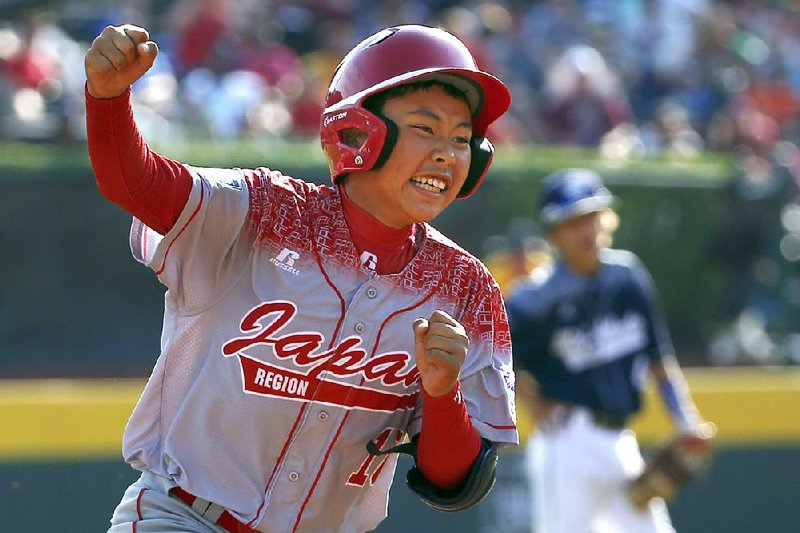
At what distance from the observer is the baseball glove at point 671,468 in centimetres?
696

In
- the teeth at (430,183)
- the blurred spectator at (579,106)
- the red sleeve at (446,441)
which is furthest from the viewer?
the blurred spectator at (579,106)

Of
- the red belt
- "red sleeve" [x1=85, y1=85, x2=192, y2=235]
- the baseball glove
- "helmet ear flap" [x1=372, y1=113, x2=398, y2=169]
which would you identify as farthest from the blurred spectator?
"red sleeve" [x1=85, y1=85, x2=192, y2=235]

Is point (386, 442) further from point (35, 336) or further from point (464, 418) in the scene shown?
point (35, 336)

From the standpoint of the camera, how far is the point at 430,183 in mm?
3498

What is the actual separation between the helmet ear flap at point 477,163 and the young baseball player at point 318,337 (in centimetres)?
4

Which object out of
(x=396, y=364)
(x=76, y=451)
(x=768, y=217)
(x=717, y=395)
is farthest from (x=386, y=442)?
(x=768, y=217)

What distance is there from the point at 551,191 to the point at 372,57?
3.88 meters

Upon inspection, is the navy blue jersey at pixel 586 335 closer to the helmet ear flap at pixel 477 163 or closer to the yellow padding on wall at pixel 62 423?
the yellow padding on wall at pixel 62 423

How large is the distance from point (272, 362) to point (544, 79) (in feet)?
32.5

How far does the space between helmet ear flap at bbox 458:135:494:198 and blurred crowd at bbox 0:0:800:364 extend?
6750 millimetres

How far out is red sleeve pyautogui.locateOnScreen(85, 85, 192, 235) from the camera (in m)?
3.07

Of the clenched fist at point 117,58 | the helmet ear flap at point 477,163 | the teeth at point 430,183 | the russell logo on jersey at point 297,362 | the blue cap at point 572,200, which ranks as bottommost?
the blue cap at point 572,200

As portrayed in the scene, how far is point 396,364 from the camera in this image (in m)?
3.53

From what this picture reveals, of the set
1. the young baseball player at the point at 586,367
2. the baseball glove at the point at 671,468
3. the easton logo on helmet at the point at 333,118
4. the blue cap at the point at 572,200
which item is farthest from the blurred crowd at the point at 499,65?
the easton logo on helmet at the point at 333,118
